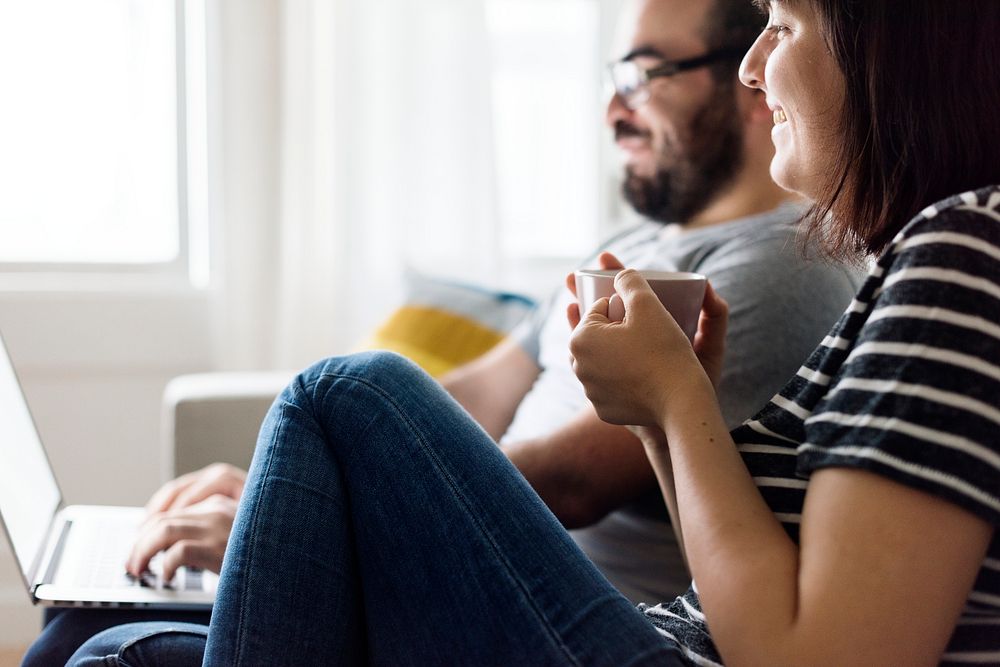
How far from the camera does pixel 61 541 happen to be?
4.25ft

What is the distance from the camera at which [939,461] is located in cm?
61

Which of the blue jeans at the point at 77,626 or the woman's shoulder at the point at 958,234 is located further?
the blue jeans at the point at 77,626

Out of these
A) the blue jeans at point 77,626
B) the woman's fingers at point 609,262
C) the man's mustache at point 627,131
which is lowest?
the blue jeans at point 77,626

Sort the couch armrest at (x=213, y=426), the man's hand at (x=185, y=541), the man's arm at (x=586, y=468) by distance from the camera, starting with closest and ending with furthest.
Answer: the man's hand at (x=185, y=541) < the man's arm at (x=586, y=468) < the couch armrest at (x=213, y=426)

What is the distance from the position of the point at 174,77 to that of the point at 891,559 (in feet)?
7.17

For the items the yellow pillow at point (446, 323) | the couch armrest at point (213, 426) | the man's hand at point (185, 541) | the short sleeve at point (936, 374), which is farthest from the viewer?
the yellow pillow at point (446, 323)

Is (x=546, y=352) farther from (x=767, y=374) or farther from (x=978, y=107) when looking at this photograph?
(x=978, y=107)

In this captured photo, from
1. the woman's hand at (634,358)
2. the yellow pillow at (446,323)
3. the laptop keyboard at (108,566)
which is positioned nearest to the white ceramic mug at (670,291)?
the woman's hand at (634,358)

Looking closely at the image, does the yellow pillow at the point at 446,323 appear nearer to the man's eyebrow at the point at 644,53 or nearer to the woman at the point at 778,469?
the man's eyebrow at the point at 644,53

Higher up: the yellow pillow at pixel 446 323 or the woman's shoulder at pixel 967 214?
the woman's shoulder at pixel 967 214

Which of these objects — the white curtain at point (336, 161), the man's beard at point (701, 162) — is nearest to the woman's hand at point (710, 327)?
the man's beard at point (701, 162)

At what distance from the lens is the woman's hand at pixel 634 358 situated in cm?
78

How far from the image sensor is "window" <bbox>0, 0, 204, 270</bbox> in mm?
2361

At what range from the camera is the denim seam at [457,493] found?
2.46 feet
